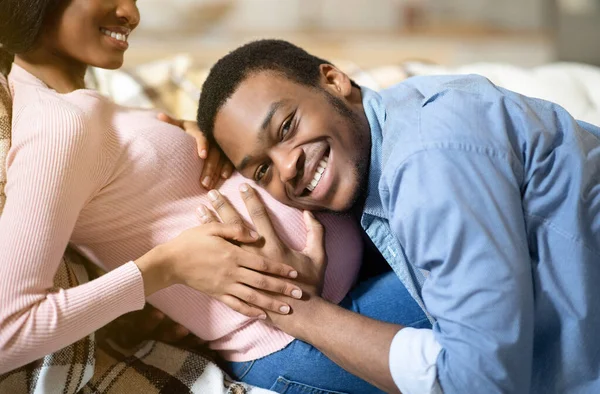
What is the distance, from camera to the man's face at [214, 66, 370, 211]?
118cm

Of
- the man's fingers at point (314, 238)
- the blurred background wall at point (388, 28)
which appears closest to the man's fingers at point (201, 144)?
the man's fingers at point (314, 238)

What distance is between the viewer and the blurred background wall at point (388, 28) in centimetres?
377

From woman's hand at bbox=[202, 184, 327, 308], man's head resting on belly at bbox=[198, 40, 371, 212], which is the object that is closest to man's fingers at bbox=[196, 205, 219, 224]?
Result: woman's hand at bbox=[202, 184, 327, 308]

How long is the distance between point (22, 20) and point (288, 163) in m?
0.53

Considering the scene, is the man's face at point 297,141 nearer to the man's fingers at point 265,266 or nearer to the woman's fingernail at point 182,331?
the man's fingers at point 265,266

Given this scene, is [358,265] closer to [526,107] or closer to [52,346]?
[526,107]

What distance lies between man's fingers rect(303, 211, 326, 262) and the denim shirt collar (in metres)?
0.08

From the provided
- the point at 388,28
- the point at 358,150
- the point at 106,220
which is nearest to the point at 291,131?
the point at 358,150

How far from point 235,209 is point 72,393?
1.33 feet

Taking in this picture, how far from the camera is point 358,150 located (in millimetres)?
1206

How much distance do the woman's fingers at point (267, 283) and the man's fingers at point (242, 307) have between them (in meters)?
0.02

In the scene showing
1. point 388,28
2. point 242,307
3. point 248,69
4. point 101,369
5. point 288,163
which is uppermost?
point 248,69

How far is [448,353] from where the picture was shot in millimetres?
990

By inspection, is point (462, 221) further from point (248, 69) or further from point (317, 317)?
point (248, 69)
